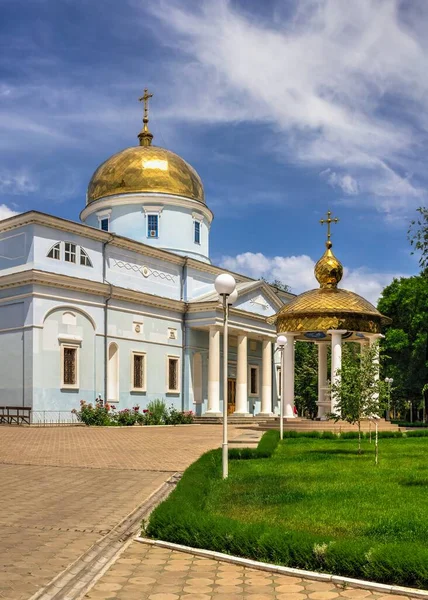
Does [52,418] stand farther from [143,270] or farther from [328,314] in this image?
[328,314]

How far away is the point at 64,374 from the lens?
115ft

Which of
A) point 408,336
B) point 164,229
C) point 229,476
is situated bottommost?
point 229,476

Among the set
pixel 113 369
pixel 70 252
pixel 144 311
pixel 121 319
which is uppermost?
pixel 70 252

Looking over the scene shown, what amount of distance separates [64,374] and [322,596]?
99.1 feet

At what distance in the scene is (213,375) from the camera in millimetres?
42312

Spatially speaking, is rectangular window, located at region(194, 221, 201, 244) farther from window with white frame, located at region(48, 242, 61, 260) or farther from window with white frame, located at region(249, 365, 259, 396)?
window with white frame, located at region(48, 242, 61, 260)

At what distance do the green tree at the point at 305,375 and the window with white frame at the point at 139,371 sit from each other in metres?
23.5

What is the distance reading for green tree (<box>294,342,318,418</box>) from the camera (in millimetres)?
61656

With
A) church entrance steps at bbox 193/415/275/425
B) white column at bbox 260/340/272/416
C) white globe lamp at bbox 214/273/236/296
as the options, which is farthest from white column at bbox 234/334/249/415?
white globe lamp at bbox 214/273/236/296

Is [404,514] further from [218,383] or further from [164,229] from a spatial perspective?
[164,229]

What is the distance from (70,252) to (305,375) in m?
30.8

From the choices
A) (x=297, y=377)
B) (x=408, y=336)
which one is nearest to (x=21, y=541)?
(x=408, y=336)

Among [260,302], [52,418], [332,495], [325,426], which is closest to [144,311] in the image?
[52,418]

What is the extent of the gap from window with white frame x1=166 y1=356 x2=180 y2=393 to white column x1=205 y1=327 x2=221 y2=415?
6.18ft
